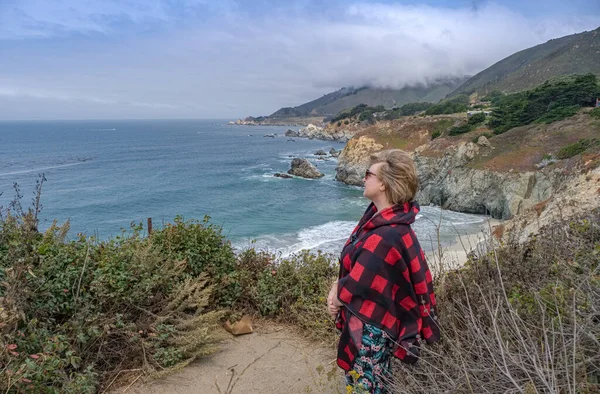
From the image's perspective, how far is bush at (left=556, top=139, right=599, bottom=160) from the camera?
77.3 feet

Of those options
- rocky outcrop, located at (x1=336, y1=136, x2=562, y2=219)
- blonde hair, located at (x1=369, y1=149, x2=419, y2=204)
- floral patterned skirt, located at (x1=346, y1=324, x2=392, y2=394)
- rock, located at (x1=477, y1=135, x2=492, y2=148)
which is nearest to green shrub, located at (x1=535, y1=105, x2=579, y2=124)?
rock, located at (x1=477, y1=135, x2=492, y2=148)

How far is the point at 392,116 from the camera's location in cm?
8862

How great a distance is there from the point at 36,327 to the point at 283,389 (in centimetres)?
231

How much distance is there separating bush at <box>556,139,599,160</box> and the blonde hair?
85.5ft

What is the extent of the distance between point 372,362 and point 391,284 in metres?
0.53

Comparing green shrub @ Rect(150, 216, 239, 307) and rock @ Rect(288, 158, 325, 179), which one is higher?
green shrub @ Rect(150, 216, 239, 307)

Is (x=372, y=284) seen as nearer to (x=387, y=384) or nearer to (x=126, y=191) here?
(x=387, y=384)

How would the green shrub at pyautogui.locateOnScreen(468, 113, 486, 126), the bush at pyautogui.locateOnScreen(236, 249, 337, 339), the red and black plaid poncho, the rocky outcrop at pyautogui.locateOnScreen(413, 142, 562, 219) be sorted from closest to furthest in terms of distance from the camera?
the red and black plaid poncho
the bush at pyautogui.locateOnScreen(236, 249, 337, 339)
the rocky outcrop at pyautogui.locateOnScreen(413, 142, 562, 219)
the green shrub at pyautogui.locateOnScreen(468, 113, 486, 126)

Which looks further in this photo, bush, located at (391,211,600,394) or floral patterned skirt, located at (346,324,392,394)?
floral patterned skirt, located at (346,324,392,394)

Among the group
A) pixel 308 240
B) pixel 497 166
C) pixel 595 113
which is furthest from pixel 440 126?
pixel 308 240

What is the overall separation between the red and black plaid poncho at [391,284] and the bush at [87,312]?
2417 mm

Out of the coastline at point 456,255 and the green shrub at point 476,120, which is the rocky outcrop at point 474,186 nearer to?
the green shrub at point 476,120

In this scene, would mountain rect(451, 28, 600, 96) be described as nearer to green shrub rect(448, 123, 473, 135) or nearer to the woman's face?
green shrub rect(448, 123, 473, 135)

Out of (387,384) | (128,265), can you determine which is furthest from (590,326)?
(128,265)
